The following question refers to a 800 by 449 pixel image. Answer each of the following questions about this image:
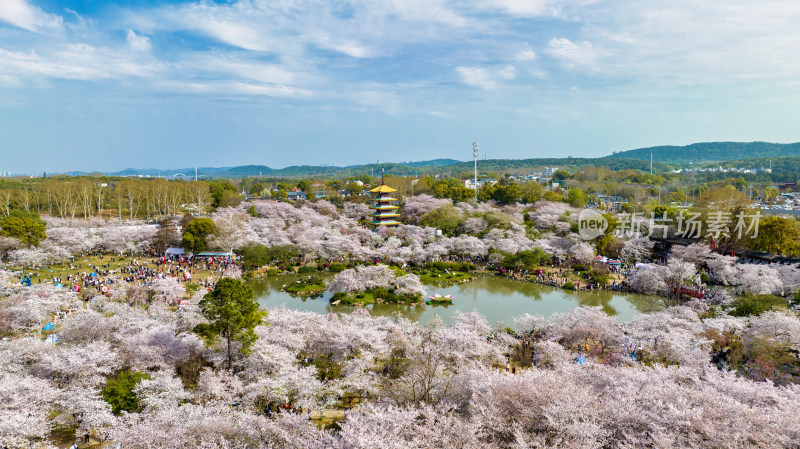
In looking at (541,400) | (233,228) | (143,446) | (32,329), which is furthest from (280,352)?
(233,228)

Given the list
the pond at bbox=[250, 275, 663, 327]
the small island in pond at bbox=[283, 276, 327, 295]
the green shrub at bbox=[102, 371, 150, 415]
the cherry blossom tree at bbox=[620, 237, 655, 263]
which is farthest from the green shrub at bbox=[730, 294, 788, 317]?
the green shrub at bbox=[102, 371, 150, 415]

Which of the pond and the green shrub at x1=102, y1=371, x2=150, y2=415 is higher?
the green shrub at x1=102, y1=371, x2=150, y2=415

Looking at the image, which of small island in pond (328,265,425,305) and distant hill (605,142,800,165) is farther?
distant hill (605,142,800,165)

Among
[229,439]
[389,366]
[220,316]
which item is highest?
[220,316]

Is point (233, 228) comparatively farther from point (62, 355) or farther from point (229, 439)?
point (229, 439)

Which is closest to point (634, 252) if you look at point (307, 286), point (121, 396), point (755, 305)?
point (755, 305)

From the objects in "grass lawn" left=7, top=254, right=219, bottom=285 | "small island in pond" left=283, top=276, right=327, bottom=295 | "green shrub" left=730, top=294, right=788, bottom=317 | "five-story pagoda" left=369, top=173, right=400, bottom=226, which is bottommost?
"small island in pond" left=283, top=276, right=327, bottom=295

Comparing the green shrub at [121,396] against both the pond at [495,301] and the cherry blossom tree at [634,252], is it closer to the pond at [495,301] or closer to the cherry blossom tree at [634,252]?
the pond at [495,301]

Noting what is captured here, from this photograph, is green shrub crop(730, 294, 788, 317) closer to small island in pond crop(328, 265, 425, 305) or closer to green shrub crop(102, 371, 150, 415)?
small island in pond crop(328, 265, 425, 305)
